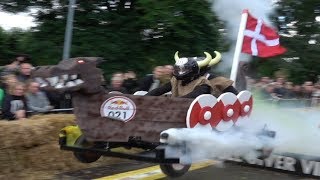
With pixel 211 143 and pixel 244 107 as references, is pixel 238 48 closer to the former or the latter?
pixel 244 107

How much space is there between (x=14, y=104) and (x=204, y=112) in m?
2.74

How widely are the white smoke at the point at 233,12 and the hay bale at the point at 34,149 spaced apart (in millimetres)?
3768

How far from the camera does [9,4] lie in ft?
44.1

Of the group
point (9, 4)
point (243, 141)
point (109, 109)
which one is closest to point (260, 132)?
point (243, 141)

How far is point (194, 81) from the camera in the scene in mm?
6445

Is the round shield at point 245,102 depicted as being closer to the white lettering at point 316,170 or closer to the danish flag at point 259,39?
the white lettering at point 316,170

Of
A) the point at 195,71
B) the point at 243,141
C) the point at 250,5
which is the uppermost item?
the point at 250,5

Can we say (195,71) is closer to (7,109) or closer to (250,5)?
(7,109)

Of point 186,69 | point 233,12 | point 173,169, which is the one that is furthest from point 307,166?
point 233,12

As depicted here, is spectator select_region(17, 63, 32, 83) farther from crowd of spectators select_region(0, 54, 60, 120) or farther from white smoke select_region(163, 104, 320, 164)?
white smoke select_region(163, 104, 320, 164)

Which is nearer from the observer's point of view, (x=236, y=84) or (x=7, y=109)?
(x=7, y=109)

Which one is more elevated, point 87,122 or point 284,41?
point 284,41

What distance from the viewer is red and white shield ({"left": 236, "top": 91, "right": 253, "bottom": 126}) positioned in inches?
252

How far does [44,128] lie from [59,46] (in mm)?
6353
